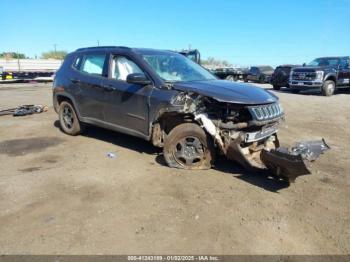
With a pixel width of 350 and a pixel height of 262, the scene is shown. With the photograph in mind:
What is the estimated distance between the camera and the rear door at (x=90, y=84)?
254 inches

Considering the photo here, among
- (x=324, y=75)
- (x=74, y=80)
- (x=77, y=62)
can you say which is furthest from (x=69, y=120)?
(x=324, y=75)

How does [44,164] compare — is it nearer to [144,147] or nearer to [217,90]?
[144,147]

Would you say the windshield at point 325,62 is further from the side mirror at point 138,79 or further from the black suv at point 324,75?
the side mirror at point 138,79

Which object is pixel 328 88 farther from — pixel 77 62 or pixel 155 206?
pixel 155 206

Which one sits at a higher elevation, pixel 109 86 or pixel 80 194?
pixel 109 86

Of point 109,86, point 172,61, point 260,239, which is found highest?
point 172,61

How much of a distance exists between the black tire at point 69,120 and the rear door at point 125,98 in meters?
1.27

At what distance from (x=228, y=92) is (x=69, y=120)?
157 inches

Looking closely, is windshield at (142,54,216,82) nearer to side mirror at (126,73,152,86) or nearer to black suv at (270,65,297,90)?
side mirror at (126,73,152,86)

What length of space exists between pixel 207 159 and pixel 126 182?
1.26m

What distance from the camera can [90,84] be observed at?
6.62 metres

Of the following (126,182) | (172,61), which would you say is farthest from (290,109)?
(126,182)

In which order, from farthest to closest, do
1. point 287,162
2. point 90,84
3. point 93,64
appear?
point 93,64, point 90,84, point 287,162

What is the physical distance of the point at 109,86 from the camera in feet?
20.3
